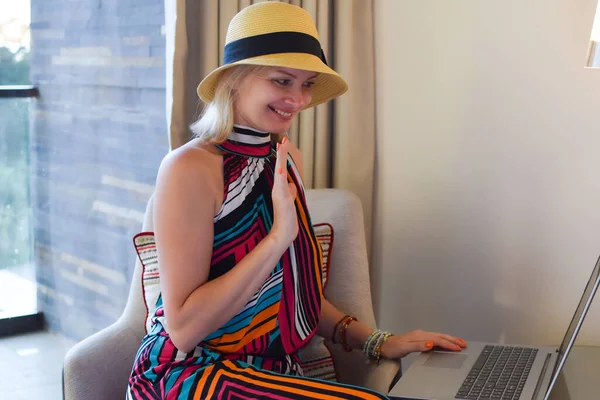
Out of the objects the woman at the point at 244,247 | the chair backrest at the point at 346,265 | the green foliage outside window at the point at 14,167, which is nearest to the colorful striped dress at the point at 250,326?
the woman at the point at 244,247

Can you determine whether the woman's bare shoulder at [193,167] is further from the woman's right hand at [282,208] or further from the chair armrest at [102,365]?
the chair armrest at [102,365]

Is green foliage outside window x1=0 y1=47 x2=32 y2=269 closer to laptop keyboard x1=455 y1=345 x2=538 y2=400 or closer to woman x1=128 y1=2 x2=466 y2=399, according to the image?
woman x1=128 y1=2 x2=466 y2=399

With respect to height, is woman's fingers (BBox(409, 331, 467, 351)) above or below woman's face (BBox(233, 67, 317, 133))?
below

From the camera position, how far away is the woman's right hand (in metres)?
1.38

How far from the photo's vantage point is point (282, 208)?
1.40 meters

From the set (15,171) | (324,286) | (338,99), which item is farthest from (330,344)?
(15,171)

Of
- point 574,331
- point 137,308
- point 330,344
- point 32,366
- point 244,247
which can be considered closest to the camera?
point 574,331

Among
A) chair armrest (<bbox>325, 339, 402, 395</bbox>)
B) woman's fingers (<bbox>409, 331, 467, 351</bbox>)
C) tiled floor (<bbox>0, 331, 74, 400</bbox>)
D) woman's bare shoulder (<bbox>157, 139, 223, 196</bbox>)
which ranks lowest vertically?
tiled floor (<bbox>0, 331, 74, 400</bbox>)

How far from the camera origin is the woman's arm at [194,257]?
1.32 m

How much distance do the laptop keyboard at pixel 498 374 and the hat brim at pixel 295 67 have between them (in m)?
0.66

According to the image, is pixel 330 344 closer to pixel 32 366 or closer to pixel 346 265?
pixel 346 265

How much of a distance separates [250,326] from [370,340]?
1.00 feet

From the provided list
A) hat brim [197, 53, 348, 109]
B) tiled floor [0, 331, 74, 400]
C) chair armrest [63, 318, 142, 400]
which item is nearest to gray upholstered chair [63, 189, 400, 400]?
chair armrest [63, 318, 142, 400]

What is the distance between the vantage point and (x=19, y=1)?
278 centimetres
